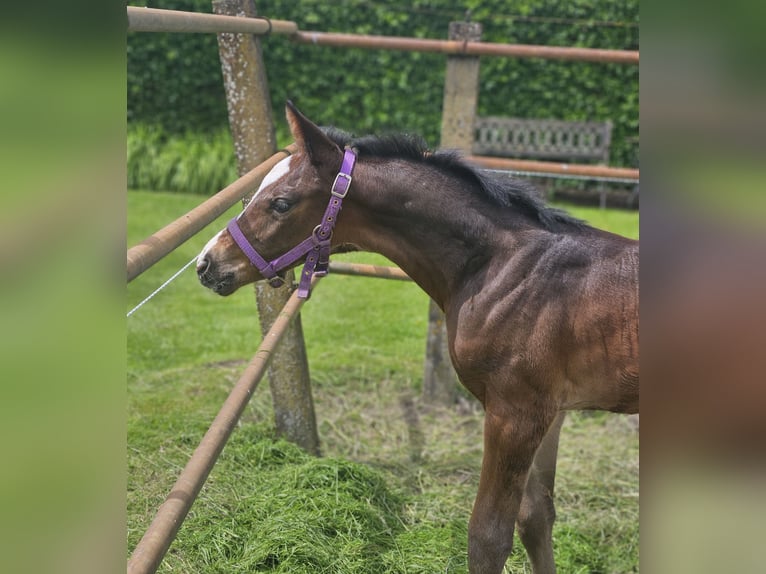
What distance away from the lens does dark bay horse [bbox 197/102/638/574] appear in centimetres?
223

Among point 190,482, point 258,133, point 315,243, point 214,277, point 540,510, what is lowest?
point 540,510

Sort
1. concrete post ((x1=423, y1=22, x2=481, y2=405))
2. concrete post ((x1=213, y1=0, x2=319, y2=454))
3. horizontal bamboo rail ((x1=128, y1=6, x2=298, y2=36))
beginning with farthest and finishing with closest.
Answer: concrete post ((x1=423, y1=22, x2=481, y2=405)) → concrete post ((x1=213, y1=0, x2=319, y2=454)) → horizontal bamboo rail ((x1=128, y1=6, x2=298, y2=36))

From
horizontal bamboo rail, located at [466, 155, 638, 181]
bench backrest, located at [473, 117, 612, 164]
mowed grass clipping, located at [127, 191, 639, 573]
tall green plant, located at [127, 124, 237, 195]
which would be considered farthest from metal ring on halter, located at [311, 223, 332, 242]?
bench backrest, located at [473, 117, 612, 164]

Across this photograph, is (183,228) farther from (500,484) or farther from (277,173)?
(500,484)

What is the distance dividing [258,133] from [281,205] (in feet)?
3.25

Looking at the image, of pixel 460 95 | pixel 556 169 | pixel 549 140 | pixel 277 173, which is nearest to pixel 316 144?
pixel 277 173

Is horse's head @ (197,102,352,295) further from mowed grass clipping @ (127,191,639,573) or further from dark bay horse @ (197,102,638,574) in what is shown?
mowed grass clipping @ (127,191,639,573)

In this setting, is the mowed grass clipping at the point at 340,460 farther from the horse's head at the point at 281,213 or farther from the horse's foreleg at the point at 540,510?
the horse's head at the point at 281,213

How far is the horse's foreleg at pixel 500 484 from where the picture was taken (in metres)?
2.26

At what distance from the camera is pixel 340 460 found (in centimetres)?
331
